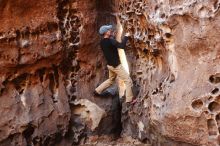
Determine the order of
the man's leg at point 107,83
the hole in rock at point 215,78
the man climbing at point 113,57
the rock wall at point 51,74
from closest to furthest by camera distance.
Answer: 1. the hole in rock at point 215,78
2. the man climbing at point 113,57
3. the rock wall at point 51,74
4. the man's leg at point 107,83

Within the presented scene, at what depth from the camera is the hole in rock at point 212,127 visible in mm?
4359

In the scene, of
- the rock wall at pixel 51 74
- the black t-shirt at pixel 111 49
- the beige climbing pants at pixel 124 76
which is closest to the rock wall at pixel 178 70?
the beige climbing pants at pixel 124 76

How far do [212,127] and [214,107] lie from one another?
212mm

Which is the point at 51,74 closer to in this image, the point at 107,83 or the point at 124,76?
the point at 107,83

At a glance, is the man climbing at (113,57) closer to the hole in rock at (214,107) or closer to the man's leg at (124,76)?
the man's leg at (124,76)

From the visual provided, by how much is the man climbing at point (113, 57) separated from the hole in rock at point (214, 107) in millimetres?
1669

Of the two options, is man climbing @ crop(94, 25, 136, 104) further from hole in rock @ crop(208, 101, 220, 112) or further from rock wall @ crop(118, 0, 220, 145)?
hole in rock @ crop(208, 101, 220, 112)

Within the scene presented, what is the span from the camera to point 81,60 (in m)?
6.47

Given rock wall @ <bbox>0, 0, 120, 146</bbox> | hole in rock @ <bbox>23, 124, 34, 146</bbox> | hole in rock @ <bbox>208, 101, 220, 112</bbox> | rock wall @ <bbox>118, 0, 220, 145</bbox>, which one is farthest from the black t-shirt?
hole in rock @ <bbox>208, 101, 220, 112</bbox>

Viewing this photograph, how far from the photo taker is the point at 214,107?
4363 millimetres

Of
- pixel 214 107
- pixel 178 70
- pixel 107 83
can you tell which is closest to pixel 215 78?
pixel 214 107

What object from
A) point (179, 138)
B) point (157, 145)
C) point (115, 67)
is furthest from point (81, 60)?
point (179, 138)

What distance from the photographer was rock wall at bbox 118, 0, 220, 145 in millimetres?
4359

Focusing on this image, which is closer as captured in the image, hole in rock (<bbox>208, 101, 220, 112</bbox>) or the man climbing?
hole in rock (<bbox>208, 101, 220, 112</bbox>)
